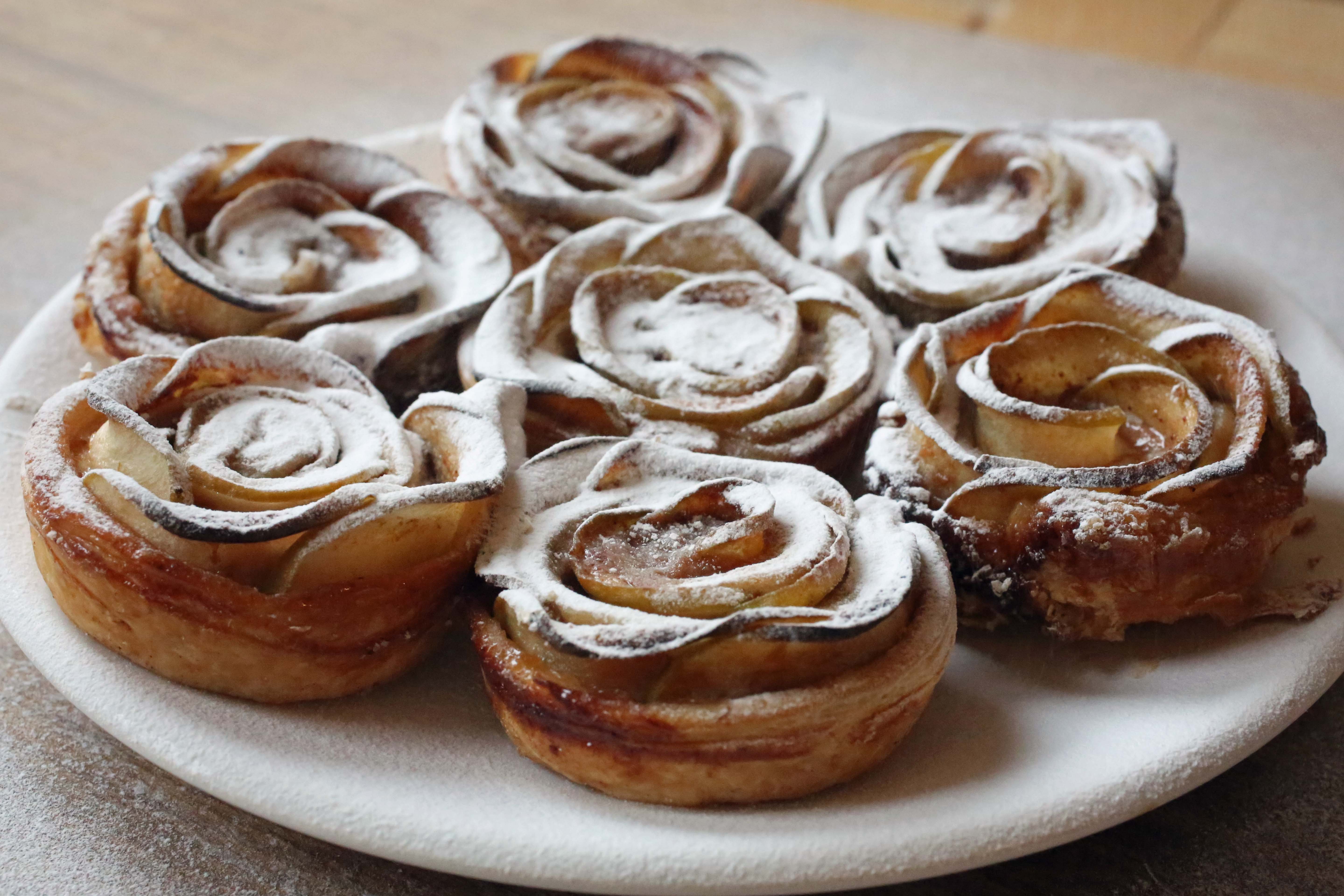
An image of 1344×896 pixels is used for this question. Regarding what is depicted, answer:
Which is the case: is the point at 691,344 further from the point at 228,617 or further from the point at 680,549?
the point at 228,617

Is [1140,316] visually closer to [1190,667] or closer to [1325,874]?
[1190,667]

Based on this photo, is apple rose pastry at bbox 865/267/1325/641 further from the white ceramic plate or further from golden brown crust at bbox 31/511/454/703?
golden brown crust at bbox 31/511/454/703

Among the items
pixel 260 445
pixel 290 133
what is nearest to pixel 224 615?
pixel 260 445

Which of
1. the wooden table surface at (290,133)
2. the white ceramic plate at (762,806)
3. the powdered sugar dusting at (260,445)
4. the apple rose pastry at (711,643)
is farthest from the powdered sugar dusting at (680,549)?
the wooden table surface at (290,133)

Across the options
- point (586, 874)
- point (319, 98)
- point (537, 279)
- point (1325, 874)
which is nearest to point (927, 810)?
point (586, 874)

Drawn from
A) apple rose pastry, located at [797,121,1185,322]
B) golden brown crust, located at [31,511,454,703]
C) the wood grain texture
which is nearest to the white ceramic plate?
golden brown crust, located at [31,511,454,703]

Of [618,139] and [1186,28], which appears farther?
[1186,28]

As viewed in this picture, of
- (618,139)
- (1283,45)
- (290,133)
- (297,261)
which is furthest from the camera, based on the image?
(1283,45)
